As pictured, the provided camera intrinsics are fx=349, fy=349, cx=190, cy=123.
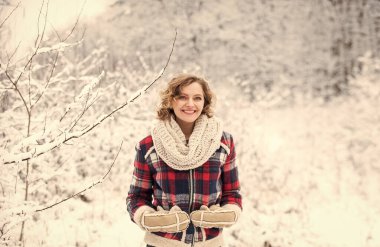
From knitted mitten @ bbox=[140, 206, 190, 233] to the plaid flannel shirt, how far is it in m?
0.14

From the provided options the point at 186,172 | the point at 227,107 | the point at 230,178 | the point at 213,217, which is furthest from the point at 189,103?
the point at 227,107

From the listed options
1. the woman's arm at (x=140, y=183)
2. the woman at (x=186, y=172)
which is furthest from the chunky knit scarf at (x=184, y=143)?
the woman's arm at (x=140, y=183)

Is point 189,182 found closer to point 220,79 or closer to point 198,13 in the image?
point 220,79

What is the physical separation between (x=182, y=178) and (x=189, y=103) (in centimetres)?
40

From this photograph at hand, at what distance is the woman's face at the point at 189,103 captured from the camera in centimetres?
187

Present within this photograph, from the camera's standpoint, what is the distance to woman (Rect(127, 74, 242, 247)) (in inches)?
71.2

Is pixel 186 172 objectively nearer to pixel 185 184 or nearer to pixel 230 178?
pixel 185 184

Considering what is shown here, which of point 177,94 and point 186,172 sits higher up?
point 177,94

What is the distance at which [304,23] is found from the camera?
9.66 m

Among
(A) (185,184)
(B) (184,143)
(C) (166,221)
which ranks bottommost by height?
(C) (166,221)

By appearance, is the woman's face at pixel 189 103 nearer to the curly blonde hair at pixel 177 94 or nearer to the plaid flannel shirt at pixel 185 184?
the curly blonde hair at pixel 177 94

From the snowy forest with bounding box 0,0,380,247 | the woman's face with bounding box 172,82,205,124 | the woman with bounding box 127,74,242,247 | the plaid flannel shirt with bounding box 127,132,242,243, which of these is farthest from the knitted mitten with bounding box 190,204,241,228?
the snowy forest with bounding box 0,0,380,247

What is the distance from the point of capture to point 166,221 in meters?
1.67

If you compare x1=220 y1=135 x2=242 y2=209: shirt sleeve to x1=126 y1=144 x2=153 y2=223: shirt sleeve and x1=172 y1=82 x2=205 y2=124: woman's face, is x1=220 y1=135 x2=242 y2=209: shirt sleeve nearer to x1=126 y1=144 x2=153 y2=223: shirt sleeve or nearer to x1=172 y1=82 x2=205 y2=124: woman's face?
x1=172 y1=82 x2=205 y2=124: woman's face
